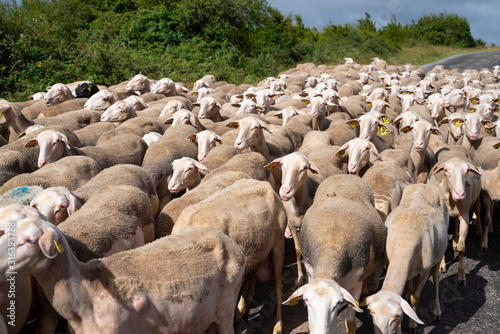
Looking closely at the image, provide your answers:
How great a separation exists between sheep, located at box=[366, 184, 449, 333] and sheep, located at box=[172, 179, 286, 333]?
3.95ft

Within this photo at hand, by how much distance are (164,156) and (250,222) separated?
9.89ft

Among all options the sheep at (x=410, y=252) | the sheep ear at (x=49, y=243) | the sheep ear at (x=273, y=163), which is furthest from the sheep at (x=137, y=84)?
the sheep ear at (x=49, y=243)

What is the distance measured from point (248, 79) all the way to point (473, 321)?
58.8ft

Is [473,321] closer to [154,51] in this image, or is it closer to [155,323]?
[155,323]

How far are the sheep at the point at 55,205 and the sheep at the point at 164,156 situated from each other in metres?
2.40

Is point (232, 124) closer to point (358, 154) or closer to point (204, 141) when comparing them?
point (204, 141)

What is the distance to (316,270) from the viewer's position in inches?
179

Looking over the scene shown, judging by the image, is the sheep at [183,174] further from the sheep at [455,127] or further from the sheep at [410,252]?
the sheep at [455,127]

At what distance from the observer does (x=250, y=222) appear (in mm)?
4809

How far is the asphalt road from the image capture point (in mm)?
5277

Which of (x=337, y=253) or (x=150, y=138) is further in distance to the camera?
(x=150, y=138)

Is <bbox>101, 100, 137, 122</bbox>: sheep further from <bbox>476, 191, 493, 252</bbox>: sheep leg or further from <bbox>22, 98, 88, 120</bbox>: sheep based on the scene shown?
<bbox>476, 191, 493, 252</bbox>: sheep leg

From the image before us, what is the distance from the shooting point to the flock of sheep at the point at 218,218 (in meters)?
3.27

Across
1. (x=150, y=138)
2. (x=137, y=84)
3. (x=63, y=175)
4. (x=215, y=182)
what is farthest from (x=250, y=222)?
(x=137, y=84)
